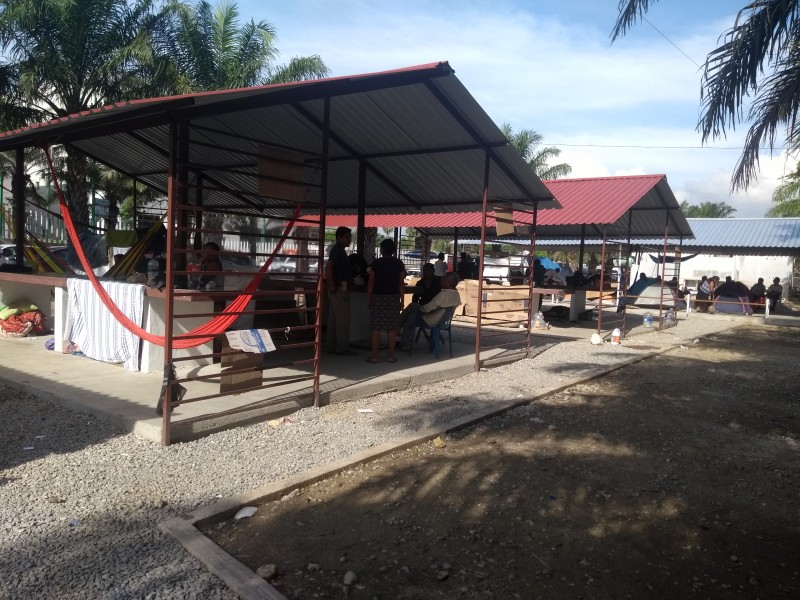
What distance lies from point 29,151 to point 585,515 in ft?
77.3

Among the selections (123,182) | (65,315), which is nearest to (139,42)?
(123,182)

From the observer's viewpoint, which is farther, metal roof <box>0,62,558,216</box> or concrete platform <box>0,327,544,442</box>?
concrete platform <box>0,327,544,442</box>

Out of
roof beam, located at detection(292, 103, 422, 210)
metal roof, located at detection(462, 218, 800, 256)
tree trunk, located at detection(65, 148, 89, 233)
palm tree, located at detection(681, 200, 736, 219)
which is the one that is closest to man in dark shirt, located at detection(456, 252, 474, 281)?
metal roof, located at detection(462, 218, 800, 256)

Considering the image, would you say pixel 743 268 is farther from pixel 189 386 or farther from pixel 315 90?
pixel 189 386

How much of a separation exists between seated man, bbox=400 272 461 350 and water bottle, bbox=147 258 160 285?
3.52m

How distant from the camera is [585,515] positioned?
4.11 metres

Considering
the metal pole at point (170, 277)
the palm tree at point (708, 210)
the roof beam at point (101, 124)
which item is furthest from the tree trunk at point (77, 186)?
the palm tree at point (708, 210)

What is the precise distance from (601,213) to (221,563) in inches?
466

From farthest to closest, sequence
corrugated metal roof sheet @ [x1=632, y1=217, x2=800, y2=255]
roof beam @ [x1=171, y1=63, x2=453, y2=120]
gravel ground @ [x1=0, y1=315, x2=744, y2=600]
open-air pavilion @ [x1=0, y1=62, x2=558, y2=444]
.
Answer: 1. corrugated metal roof sheet @ [x1=632, y1=217, x2=800, y2=255]
2. open-air pavilion @ [x1=0, y1=62, x2=558, y2=444]
3. roof beam @ [x1=171, y1=63, x2=453, y2=120]
4. gravel ground @ [x1=0, y1=315, x2=744, y2=600]

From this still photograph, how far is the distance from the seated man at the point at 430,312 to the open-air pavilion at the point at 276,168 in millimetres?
1459

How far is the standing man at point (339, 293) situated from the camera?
788 centimetres

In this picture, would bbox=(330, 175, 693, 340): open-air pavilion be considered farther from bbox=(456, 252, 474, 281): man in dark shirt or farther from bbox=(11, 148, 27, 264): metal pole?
bbox=(11, 148, 27, 264): metal pole

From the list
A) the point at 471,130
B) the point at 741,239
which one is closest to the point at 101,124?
the point at 471,130

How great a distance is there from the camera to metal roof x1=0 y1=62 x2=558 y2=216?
529 centimetres
